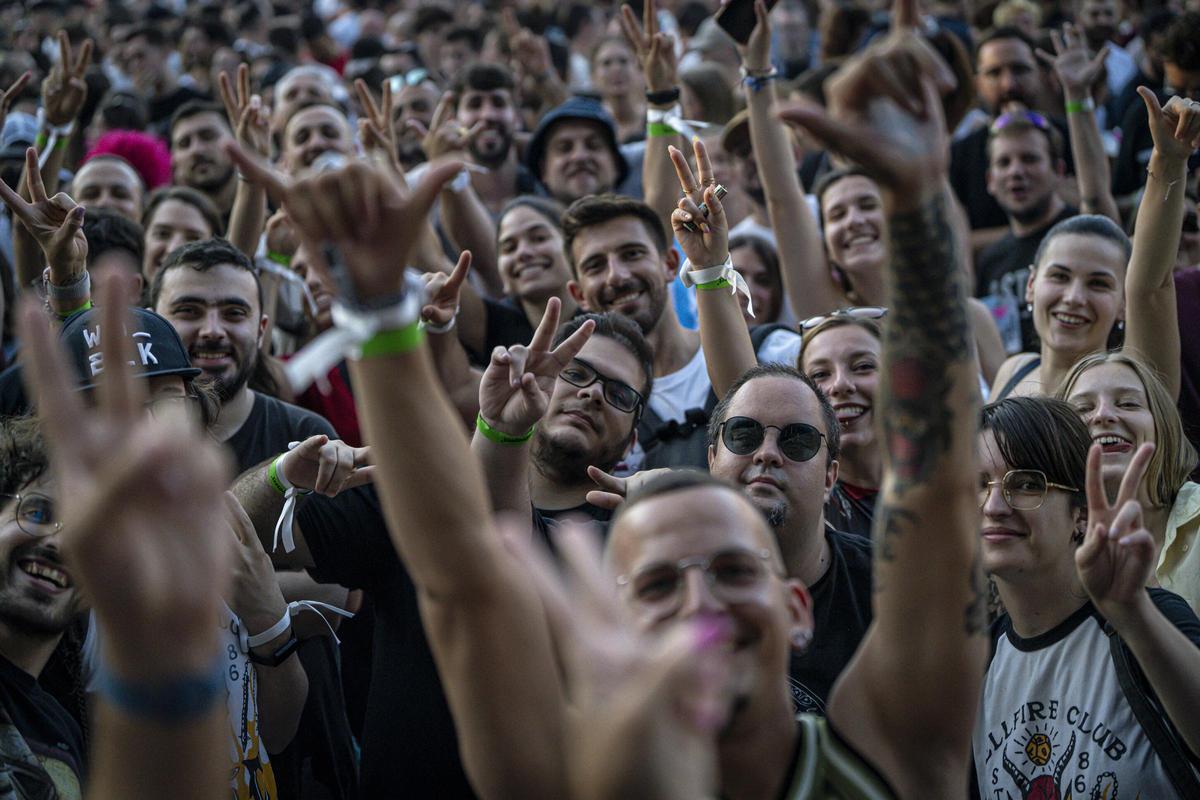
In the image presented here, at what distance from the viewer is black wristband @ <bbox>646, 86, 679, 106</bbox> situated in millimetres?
5863

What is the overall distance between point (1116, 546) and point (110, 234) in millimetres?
4346

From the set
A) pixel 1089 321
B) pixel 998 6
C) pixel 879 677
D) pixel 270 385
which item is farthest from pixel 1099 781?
pixel 998 6

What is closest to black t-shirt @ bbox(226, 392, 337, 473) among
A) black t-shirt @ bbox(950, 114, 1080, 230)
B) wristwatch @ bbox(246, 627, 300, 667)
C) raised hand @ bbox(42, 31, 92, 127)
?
wristwatch @ bbox(246, 627, 300, 667)

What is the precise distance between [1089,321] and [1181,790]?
2228mm

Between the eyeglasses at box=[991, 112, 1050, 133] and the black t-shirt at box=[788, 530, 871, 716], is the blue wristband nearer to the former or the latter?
the black t-shirt at box=[788, 530, 871, 716]

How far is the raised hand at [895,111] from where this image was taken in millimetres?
2180

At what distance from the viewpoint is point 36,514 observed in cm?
311

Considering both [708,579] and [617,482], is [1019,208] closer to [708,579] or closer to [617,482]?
[617,482]

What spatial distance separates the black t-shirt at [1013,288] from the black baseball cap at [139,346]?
13.0ft

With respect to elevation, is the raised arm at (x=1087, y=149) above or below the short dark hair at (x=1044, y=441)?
Answer: above

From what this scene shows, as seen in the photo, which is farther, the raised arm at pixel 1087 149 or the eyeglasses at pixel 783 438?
the raised arm at pixel 1087 149

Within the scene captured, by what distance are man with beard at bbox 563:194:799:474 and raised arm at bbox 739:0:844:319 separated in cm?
37

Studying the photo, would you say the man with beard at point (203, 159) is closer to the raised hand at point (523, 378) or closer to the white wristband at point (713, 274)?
the white wristband at point (713, 274)

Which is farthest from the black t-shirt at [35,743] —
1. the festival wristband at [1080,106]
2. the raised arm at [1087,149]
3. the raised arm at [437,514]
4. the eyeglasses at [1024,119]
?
the eyeglasses at [1024,119]
